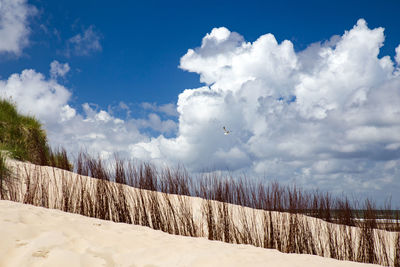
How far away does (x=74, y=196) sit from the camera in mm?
6102

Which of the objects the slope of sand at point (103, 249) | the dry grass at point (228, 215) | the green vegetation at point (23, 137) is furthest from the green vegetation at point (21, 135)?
the slope of sand at point (103, 249)

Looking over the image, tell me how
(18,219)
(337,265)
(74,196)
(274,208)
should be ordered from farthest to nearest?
1. (74,196)
2. (274,208)
3. (18,219)
4. (337,265)

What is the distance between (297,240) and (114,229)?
3147 millimetres

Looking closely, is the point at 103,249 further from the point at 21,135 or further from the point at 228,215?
the point at 21,135

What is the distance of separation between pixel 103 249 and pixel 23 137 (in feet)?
28.4

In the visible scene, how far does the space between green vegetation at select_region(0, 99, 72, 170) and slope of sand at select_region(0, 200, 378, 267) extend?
6.50 metres

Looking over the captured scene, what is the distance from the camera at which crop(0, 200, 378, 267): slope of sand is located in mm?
2582

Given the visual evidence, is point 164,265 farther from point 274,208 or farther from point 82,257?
point 274,208

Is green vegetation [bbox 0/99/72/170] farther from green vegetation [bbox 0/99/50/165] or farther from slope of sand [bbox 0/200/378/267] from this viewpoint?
slope of sand [bbox 0/200/378/267]

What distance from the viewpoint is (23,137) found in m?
10.1

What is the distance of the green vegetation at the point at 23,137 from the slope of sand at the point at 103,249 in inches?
256

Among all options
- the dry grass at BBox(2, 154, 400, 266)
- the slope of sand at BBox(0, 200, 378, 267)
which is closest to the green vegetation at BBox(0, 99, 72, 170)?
the dry grass at BBox(2, 154, 400, 266)

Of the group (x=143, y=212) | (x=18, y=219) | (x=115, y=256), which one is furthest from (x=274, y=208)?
(x=18, y=219)

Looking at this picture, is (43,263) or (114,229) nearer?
(43,263)
